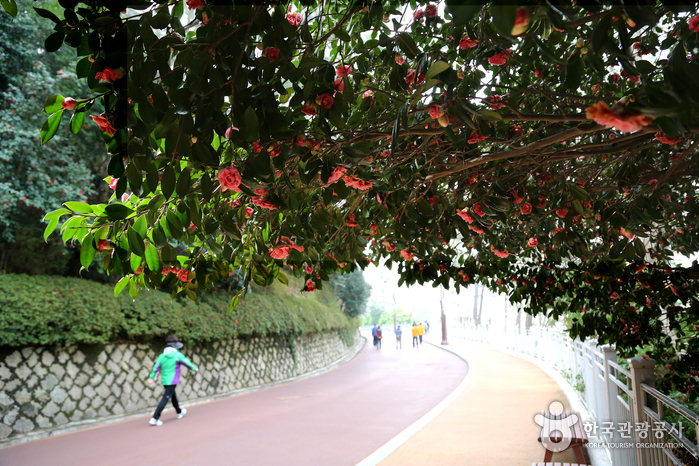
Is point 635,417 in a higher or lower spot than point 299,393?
higher

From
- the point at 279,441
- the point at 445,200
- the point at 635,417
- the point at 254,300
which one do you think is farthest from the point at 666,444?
the point at 254,300

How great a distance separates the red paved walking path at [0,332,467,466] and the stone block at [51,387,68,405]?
657 mm

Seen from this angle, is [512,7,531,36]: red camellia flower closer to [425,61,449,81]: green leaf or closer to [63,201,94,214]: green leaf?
[425,61,449,81]: green leaf

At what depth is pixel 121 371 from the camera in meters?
8.80

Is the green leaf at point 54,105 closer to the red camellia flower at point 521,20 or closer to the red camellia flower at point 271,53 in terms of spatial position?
the red camellia flower at point 271,53

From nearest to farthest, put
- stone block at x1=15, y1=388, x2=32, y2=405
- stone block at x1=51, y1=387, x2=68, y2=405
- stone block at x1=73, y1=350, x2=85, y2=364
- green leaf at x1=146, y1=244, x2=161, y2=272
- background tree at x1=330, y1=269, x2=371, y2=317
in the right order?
green leaf at x1=146, y1=244, x2=161, y2=272
stone block at x1=15, y1=388, x2=32, y2=405
stone block at x1=51, y1=387, x2=68, y2=405
stone block at x1=73, y1=350, x2=85, y2=364
background tree at x1=330, y1=269, x2=371, y2=317

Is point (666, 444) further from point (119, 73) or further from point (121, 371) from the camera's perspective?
point (121, 371)

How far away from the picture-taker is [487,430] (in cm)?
643

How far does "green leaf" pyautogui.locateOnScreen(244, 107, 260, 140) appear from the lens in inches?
59.3

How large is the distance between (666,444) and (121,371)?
887cm

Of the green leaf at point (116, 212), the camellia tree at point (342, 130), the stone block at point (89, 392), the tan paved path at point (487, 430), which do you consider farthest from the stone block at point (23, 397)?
the green leaf at point (116, 212)

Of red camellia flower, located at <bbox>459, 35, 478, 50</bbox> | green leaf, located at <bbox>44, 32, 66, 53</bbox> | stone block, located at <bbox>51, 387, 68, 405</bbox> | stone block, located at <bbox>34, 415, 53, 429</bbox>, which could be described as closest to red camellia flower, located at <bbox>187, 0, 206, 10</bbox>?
green leaf, located at <bbox>44, 32, 66, 53</bbox>

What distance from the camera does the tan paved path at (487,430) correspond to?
17.2ft

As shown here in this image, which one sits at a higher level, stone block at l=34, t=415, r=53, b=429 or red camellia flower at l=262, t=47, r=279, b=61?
red camellia flower at l=262, t=47, r=279, b=61
